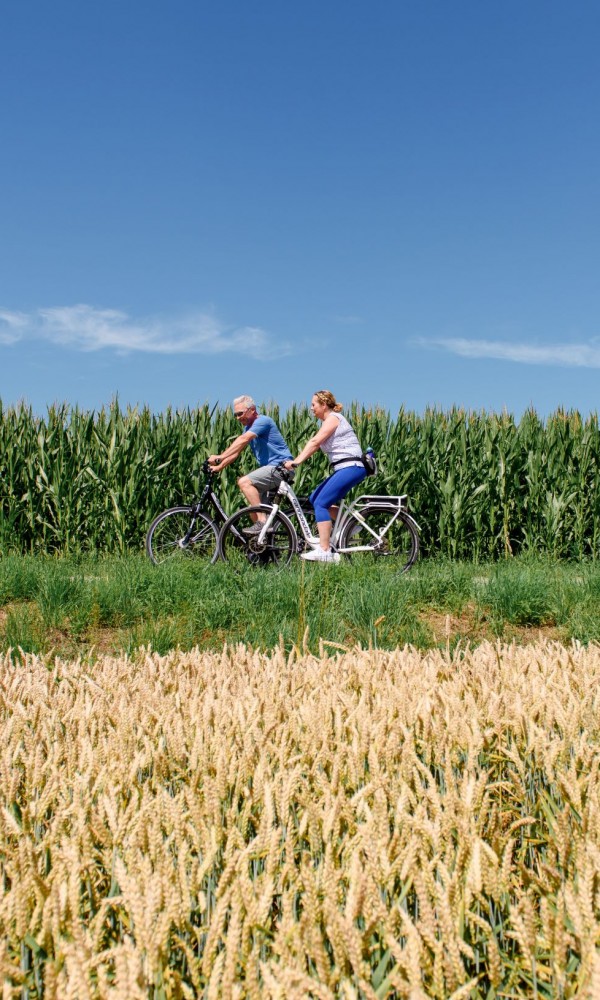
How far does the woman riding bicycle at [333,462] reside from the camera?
9.48 m

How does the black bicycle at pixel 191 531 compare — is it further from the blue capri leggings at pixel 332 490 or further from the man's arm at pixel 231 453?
the blue capri leggings at pixel 332 490

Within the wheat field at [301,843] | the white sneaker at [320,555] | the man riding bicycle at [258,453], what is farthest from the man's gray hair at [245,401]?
the wheat field at [301,843]

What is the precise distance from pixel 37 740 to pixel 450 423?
13.1 meters

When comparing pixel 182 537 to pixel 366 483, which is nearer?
pixel 182 537

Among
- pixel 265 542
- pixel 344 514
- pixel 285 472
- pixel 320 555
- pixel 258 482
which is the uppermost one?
pixel 285 472

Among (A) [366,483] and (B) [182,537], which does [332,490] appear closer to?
(B) [182,537]

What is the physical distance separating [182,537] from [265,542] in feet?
4.95

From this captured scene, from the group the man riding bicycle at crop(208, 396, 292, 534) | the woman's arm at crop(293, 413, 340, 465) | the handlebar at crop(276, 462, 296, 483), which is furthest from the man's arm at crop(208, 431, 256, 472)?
the woman's arm at crop(293, 413, 340, 465)

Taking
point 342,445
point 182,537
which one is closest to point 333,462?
point 342,445

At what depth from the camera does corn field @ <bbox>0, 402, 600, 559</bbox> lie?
→ 44.8 feet

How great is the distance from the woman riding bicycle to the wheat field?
6.52 metres

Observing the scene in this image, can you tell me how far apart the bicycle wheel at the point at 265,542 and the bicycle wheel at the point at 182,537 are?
29 centimetres

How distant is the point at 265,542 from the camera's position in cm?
978

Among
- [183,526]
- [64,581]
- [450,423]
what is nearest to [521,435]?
[450,423]
